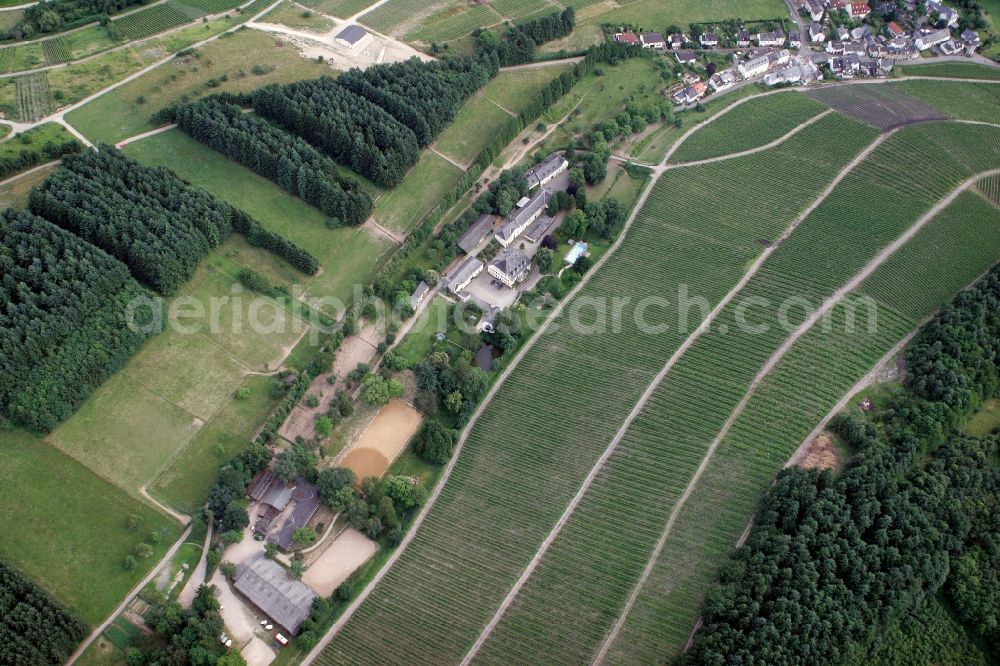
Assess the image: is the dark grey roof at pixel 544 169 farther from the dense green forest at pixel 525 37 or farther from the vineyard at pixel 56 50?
the vineyard at pixel 56 50

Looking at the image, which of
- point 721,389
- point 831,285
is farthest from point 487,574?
point 831,285

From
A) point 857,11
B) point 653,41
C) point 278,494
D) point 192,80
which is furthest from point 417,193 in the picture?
point 857,11

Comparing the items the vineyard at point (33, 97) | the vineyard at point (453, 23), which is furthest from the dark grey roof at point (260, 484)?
the vineyard at point (453, 23)

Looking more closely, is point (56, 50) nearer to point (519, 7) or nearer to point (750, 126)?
point (519, 7)

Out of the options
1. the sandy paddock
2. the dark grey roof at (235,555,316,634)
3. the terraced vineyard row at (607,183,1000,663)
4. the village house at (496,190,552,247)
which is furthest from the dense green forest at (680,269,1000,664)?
the village house at (496,190,552,247)

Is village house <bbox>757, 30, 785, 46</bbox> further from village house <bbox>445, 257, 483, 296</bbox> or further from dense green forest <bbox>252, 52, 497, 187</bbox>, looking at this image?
village house <bbox>445, 257, 483, 296</bbox>

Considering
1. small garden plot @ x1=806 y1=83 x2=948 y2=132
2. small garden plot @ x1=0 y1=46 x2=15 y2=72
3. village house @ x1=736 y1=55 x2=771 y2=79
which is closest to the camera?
small garden plot @ x1=806 y1=83 x2=948 y2=132
